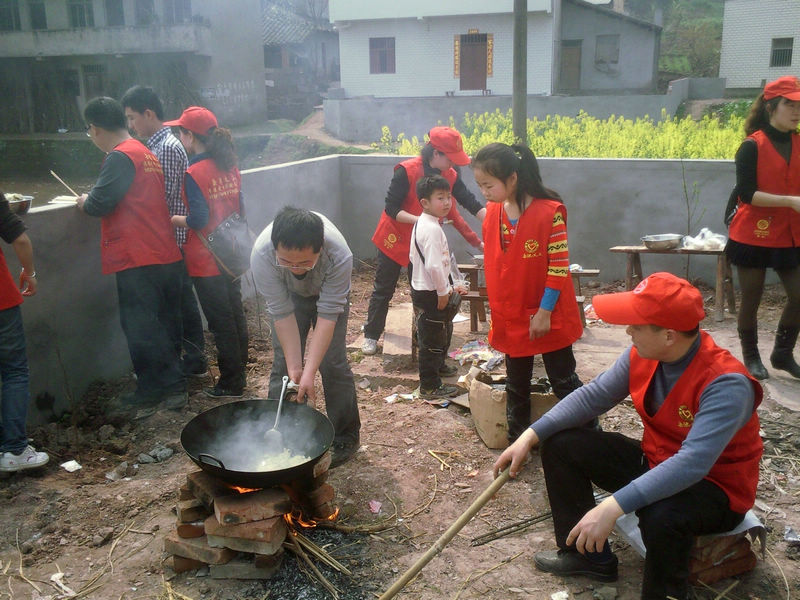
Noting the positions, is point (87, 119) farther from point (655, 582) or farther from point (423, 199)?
point (655, 582)

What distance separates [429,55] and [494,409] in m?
27.3

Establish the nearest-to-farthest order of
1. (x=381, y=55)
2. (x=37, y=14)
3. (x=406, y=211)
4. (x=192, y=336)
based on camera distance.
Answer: (x=192, y=336), (x=406, y=211), (x=37, y=14), (x=381, y=55)

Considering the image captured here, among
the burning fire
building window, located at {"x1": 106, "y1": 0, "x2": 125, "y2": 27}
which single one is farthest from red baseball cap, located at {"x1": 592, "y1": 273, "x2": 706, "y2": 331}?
building window, located at {"x1": 106, "y1": 0, "x2": 125, "y2": 27}

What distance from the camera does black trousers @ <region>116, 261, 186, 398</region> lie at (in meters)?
4.91

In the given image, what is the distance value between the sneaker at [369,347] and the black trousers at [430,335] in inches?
39.1

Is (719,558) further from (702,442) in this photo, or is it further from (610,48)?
(610,48)

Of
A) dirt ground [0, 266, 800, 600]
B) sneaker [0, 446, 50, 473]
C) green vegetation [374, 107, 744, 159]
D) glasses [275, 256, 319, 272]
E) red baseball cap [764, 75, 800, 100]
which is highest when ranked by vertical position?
red baseball cap [764, 75, 800, 100]

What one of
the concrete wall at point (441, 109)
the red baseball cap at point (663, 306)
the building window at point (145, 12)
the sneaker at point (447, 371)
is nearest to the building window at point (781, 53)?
the concrete wall at point (441, 109)

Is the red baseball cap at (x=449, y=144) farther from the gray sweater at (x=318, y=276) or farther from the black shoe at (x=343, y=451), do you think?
the black shoe at (x=343, y=451)

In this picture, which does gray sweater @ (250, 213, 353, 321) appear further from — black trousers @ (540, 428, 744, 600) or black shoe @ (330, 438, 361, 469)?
black trousers @ (540, 428, 744, 600)

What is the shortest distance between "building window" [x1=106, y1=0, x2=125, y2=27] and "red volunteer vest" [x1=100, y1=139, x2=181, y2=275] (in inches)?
1041

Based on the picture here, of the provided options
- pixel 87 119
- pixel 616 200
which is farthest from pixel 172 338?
pixel 616 200

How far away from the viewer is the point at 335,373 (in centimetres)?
422

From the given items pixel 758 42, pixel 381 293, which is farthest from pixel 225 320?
pixel 758 42
